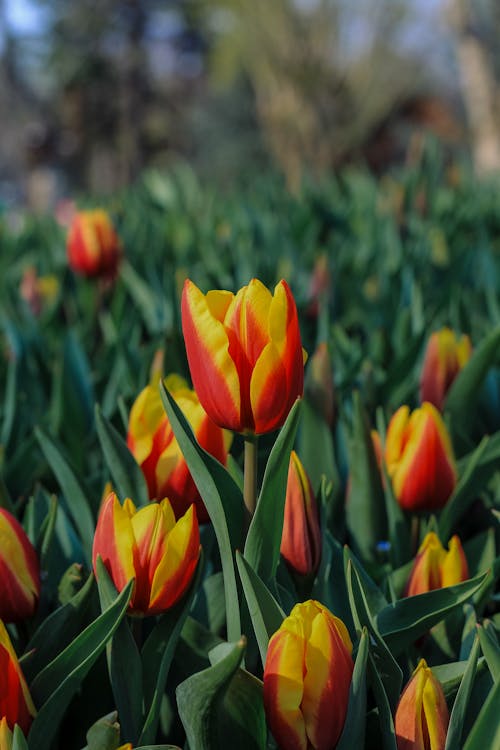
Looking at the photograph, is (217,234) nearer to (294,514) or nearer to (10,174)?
(294,514)

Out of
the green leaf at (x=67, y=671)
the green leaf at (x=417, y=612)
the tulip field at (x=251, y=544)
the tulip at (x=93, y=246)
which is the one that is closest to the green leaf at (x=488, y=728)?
the tulip field at (x=251, y=544)

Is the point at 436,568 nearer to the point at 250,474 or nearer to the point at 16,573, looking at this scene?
the point at 250,474

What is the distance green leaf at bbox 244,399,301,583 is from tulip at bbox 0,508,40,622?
0.18 meters

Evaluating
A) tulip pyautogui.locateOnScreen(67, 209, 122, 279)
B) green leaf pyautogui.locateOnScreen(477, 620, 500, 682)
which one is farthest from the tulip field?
tulip pyautogui.locateOnScreen(67, 209, 122, 279)

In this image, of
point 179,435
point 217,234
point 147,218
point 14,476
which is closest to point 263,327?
point 179,435

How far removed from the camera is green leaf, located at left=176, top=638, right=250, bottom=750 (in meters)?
0.53

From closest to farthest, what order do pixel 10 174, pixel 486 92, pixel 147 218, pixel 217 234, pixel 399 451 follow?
pixel 399 451
pixel 217 234
pixel 147 218
pixel 486 92
pixel 10 174

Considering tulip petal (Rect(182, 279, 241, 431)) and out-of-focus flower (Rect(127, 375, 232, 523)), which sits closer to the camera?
tulip petal (Rect(182, 279, 241, 431))

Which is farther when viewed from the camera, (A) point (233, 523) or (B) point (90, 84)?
(B) point (90, 84)

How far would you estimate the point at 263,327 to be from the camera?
64 cm

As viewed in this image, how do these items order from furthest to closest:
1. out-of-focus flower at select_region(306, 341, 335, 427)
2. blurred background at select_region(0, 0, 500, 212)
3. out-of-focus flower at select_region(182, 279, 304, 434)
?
1. blurred background at select_region(0, 0, 500, 212)
2. out-of-focus flower at select_region(306, 341, 335, 427)
3. out-of-focus flower at select_region(182, 279, 304, 434)

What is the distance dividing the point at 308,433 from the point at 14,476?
344 millimetres

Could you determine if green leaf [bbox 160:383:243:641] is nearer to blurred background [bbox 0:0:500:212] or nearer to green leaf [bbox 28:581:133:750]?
green leaf [bbox 28:581:133:750]

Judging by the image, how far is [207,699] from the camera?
55cm
